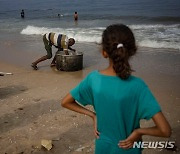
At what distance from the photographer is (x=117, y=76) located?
1855mm

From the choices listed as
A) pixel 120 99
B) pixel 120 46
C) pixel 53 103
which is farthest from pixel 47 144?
pixel 120 46

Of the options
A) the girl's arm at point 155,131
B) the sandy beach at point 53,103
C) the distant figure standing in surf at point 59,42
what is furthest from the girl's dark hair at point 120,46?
the distant figure standing in surf at point 59,42

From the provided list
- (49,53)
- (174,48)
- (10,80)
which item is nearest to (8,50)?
(49,53)

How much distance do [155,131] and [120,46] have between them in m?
Answer: 0.58

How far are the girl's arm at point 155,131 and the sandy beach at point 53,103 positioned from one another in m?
2.16

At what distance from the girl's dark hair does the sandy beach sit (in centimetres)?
245

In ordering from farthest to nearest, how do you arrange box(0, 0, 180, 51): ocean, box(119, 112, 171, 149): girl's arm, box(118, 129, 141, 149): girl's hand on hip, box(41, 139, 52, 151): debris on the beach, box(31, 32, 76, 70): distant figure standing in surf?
1. box(0, 0, 180, 51): ocean
2. box(31, 32, 76, 70): distant figure standing in surf
3. box(41, 139, 52, 151): debris on the beach
4. box(118, 129, 141, 149): girl's hand on hip
5. box(119, 112, 171, 149): girl's arm

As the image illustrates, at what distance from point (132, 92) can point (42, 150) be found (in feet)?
8.66

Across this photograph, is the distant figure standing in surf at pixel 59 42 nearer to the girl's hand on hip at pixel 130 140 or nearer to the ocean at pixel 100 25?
the ocean at pixel 100 25

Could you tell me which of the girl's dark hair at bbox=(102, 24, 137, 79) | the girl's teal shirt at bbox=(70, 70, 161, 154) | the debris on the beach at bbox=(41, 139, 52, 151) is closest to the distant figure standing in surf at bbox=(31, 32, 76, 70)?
the debris on the beach at bbox=(41, 139, 52, 151)

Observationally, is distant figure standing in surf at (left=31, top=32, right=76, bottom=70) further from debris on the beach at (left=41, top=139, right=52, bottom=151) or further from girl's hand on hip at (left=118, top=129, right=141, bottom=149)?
girl's hand on hip at (left=118, top=129, right=141, bottom=149)

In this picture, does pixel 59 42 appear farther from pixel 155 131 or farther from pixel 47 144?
pixel 155 131

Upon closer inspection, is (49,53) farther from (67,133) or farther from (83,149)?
(83,149)

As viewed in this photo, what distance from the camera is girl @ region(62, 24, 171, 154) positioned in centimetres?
180
